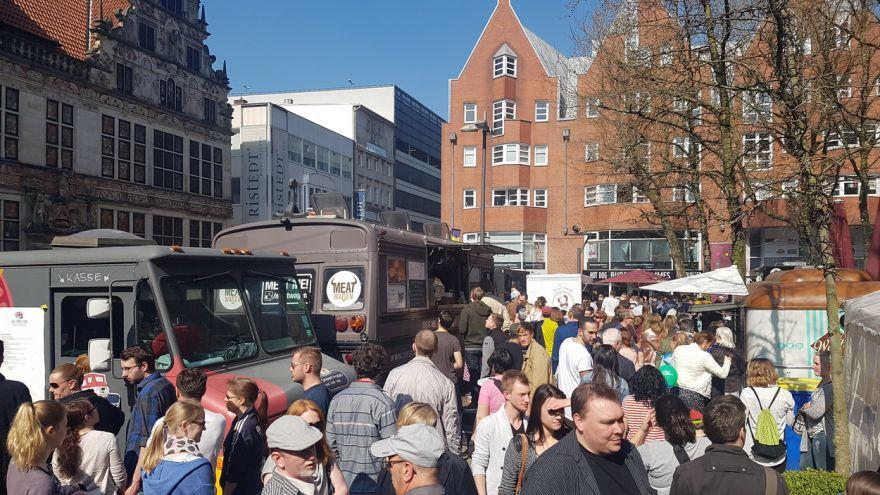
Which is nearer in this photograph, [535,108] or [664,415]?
[664,415]

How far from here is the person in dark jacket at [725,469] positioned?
4184 millimetres

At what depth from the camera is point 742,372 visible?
10.9 m

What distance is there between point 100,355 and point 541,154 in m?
41.5

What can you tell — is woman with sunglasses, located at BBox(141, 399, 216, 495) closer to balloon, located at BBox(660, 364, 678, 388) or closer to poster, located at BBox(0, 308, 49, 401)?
poster, located at BBox(0, 308, 49, 401)

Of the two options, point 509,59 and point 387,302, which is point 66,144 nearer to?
point 387,302

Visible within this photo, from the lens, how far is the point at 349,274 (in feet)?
40.7

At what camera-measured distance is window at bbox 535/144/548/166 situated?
47.3 meters

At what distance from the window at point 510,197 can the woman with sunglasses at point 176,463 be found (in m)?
42.9

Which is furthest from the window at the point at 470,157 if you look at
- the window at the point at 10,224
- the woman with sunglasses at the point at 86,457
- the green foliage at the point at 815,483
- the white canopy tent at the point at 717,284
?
the woman with sunglasses at the point at 86,457

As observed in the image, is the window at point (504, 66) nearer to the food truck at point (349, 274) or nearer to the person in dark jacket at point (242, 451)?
the food truck at point (349, 274)

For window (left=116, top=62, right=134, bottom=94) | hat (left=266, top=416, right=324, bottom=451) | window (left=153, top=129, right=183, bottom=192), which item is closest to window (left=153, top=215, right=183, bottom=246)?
window (left=153, top=129, right=183, bottom=192)

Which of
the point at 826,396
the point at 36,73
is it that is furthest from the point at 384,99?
the point at 826,396

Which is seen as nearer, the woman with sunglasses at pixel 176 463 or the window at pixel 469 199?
the woman with sunglasses at pixel 176 463

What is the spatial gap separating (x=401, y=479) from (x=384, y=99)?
243ft
